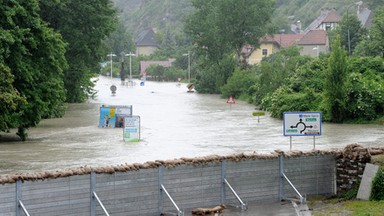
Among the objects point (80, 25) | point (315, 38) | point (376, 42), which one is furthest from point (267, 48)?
point (80, 25)

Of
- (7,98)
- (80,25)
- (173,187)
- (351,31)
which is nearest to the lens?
(173,187)

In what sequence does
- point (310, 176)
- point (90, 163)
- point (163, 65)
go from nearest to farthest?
point (310, 176) → point (90, 163) → point (163, 65)

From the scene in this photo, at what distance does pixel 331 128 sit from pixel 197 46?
64561 mm

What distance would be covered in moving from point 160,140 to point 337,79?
14379mm

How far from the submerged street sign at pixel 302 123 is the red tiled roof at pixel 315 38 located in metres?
112

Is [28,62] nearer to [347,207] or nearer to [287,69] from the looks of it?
[347,207]

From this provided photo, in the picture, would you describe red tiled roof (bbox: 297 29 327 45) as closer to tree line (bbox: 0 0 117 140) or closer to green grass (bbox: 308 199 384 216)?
tree line (bbox: 0 0 117 140)

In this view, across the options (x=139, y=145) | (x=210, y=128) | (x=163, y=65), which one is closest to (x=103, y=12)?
(x=210, y=128)

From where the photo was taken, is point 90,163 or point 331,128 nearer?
point 90,163

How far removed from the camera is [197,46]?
114000 mm

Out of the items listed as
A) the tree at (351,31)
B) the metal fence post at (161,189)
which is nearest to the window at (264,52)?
the tree at (351,31)

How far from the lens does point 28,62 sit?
43.0 metres

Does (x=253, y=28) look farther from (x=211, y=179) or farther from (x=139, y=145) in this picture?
(x=211, y=179)

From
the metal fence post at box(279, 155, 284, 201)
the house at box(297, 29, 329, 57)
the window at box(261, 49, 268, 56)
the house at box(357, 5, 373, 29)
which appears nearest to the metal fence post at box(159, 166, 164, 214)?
the metal fence post at box(279, 155, 284, 201)
